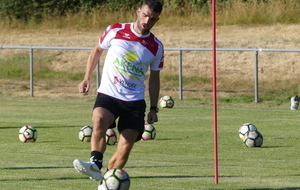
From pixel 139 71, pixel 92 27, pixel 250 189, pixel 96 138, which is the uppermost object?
pixel 92 27

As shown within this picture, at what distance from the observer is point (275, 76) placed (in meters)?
32.1

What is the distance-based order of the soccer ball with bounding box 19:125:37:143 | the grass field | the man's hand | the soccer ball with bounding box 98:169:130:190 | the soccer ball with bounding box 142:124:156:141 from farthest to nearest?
the soccer ball with bounding box 142:124:156:141
the soccer ball with bounding box 19:125:37:143
the grass field
the man's hand
the soccer ball with bounding box 98:169:130:190

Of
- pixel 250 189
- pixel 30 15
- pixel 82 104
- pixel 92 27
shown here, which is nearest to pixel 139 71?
pixel 250 189

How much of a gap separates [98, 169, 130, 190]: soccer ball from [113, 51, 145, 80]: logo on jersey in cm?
134

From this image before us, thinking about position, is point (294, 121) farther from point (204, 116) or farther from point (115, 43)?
point (115, 43)

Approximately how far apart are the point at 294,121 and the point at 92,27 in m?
24.6

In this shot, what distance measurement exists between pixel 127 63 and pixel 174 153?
478cm

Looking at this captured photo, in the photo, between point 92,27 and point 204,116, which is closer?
point 204,116

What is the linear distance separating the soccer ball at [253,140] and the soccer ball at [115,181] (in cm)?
655

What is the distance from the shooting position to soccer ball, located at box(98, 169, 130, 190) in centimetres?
955

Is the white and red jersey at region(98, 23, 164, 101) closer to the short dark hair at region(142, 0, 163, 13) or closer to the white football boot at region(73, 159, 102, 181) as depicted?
the short dark hair at region(142, 0, 163, 13)

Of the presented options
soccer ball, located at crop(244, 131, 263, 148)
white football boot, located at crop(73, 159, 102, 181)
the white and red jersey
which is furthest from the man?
soccer ball, located at crop(244, 131, 263, 148)

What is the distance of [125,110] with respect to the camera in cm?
1041

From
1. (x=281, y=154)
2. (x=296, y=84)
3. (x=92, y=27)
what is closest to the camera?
(x=281, y=154)
